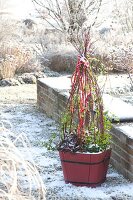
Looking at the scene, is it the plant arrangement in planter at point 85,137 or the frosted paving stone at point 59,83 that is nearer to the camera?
the plant arrangement in planter at point 85,137

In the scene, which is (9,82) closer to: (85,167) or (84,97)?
(84,97)

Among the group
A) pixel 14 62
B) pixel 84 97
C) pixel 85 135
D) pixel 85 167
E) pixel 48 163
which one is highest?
pixel 84 97

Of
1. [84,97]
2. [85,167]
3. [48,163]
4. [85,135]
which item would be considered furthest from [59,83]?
[85,167]

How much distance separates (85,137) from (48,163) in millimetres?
877

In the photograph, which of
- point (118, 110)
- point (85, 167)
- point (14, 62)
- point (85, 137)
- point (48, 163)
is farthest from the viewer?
point (14, 62)

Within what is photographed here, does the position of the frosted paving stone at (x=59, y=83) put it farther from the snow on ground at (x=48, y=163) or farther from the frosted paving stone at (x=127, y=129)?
the frosted paving stone at (x=127, y=129)

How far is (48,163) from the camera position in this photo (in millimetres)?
5352

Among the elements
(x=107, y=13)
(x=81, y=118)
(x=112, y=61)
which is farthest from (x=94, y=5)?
(x=81, y=118)

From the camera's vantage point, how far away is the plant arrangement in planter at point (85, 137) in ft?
14.8

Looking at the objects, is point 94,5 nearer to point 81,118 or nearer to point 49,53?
point 49,53

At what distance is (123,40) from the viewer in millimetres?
14828

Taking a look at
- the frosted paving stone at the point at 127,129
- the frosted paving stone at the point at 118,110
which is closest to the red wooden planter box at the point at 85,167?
the frosted paving stone at the point at 127,129

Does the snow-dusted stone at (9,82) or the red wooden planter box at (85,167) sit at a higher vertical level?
the red wooden planter box at (85,167)

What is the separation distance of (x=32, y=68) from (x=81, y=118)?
8267 mm
